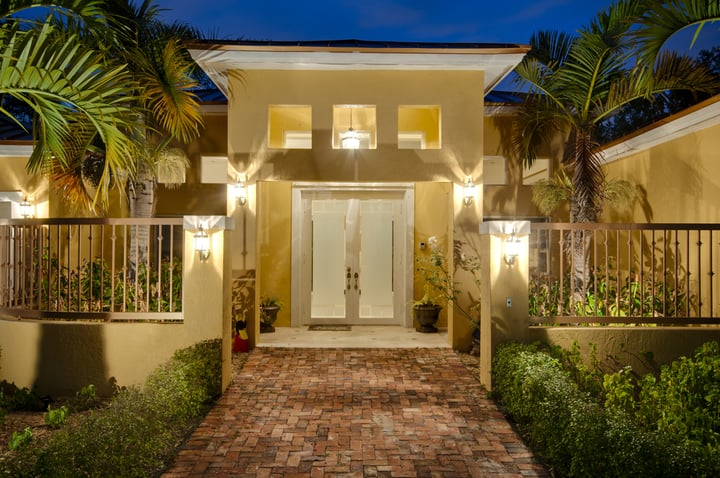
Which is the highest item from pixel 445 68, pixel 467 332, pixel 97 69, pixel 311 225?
pixel 445 68

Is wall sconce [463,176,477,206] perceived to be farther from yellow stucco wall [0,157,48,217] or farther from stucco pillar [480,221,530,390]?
yellow stucco wall [0,157,48,217]

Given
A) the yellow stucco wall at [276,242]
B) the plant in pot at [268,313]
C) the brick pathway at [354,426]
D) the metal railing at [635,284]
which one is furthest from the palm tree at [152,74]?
the metal railing at [635,284]

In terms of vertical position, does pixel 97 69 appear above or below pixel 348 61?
below

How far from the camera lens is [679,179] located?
29.9 feet

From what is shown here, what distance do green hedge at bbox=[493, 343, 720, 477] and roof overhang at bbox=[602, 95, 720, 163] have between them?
432 cm

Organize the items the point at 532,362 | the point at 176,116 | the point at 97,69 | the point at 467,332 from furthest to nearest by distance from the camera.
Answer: the point at 467,332 → the point at 176,116 → the point at 532,362 → the point at 97,69

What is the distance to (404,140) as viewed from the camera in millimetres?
11516

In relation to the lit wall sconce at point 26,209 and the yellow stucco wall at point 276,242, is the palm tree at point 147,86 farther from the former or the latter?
the lit wall sconce at point 26,209

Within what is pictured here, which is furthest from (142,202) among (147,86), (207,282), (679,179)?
(679,179)

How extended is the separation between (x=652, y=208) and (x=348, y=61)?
6.22 meters

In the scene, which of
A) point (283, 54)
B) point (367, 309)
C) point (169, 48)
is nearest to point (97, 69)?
point (169, 48)

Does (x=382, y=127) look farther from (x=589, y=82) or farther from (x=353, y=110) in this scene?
(x=589, y=82)

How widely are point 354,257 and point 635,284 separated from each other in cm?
539

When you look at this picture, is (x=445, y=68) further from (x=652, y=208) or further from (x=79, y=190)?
(x=79, y=190)
